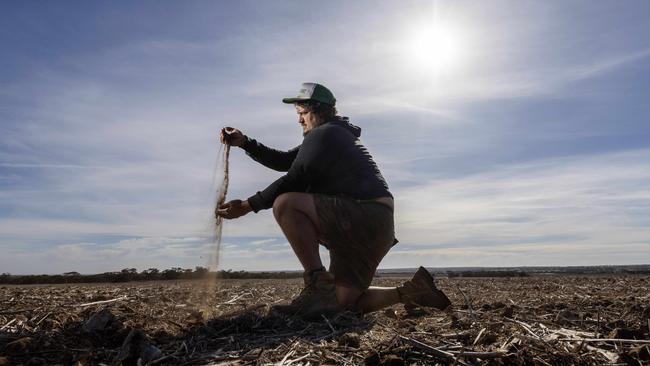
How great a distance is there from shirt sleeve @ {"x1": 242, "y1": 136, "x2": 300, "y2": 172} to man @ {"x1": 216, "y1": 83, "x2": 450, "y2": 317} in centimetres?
122

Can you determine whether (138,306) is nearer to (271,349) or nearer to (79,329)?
(79,329)

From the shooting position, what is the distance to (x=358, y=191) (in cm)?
534

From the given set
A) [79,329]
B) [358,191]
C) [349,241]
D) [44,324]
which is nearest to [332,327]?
[349,241]

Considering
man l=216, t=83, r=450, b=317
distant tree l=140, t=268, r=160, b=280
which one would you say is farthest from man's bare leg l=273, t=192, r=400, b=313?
distant tree l=140, t=268, r=160, b=280

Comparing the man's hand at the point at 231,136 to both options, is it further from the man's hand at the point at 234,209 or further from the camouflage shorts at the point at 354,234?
the camouflage shorts at the point at 354,234

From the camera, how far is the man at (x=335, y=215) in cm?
516

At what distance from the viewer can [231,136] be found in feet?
20.9

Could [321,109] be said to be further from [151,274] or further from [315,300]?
[151,274]

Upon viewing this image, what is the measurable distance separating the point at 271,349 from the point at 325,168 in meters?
2.02

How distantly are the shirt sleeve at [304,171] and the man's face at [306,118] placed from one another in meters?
0.55

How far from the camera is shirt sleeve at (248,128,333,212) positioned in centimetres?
524

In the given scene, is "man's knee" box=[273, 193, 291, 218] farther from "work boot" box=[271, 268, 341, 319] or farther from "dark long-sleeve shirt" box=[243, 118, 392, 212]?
"work boot" box=[271, 268, 341, 319]

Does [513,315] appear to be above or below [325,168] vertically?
below

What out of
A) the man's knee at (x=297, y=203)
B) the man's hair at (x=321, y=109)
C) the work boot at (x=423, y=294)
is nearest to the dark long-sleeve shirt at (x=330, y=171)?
the man's knee at (x=297, y=203)
